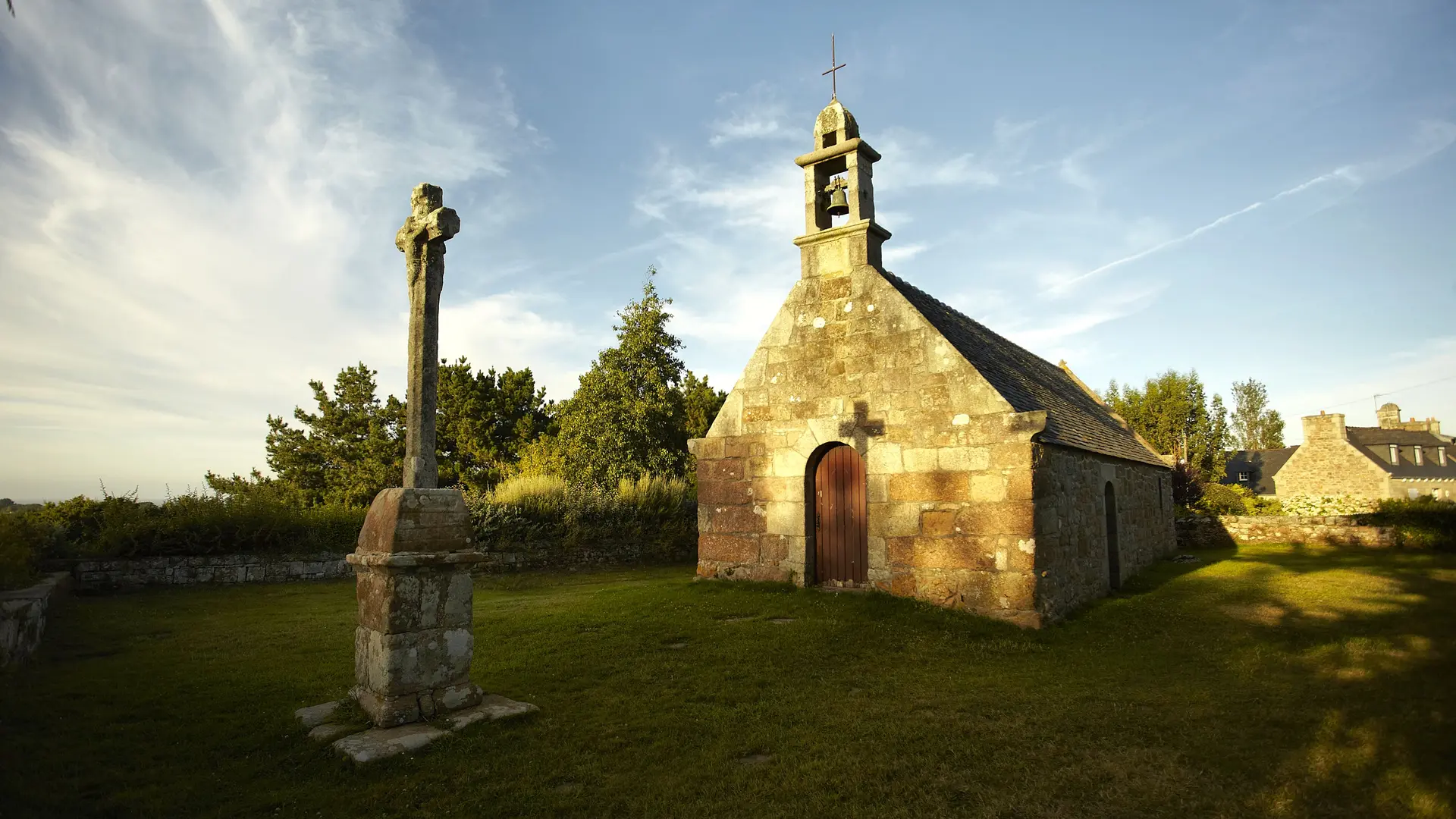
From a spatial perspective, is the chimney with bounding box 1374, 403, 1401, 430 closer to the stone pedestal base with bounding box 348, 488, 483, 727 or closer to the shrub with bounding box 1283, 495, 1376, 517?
the shrub with bounding box 1283, 495, 1376, 517

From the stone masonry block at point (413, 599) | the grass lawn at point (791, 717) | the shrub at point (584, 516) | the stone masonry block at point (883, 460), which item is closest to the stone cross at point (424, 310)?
the stone masonry block at point (413, 599)

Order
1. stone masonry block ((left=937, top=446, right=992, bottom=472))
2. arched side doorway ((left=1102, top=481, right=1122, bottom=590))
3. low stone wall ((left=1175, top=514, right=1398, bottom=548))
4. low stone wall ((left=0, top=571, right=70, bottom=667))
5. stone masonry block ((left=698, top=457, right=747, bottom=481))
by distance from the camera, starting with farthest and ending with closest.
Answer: low stone wall ((left=1175, top=514, right=1398, bottom=548)) → arched side doorway ((left=1102, top=481, right=1122, bottom=590)) → stone masonry block ((left=698, top=457, right=747, bottom=481)) → stone masonry block ((left=937, top=446, right=992, bottom=472)) → low stone wall ((left=0, top=571, right=70, bottom=667))

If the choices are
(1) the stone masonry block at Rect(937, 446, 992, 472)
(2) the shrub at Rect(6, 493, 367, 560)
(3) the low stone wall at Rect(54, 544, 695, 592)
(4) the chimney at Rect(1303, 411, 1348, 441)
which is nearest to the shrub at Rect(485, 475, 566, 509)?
(3) the low stone wall at Rect(54, 544, 695, 592)

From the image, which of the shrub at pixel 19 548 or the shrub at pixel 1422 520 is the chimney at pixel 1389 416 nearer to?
the shrub at pixel 1422 520

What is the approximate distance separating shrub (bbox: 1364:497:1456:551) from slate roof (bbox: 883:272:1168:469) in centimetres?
577

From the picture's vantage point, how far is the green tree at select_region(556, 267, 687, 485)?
24812mm

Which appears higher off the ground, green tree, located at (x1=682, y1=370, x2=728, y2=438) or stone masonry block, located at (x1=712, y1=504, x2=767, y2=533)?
green tree, located at (x1=682, y1=370, x2=728, y2=438)

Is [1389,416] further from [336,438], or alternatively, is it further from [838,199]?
[336,438]

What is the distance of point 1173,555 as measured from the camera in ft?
62.5

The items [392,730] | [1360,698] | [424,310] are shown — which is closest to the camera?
[1360,698]

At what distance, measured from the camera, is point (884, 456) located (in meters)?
10.9

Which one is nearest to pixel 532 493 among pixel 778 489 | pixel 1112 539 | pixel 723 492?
pixel 723 492

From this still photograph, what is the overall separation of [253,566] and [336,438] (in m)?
18.3

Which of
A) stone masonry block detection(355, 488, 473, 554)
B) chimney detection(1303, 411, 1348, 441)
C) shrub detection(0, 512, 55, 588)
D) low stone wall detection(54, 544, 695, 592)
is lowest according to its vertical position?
low stone wall detection(54, 544, 695, 592)
